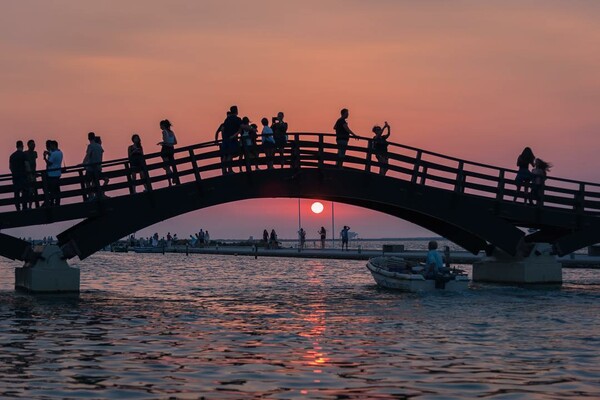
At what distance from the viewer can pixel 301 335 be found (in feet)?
70.6

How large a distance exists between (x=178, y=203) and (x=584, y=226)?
51.2ft

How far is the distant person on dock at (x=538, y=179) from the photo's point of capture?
39250 millimetres

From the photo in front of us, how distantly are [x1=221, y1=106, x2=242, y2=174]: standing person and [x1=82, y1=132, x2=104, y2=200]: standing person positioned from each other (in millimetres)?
3939

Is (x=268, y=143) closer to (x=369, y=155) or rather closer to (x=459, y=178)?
(x=369, y=155)

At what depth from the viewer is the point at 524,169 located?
40.2 metres

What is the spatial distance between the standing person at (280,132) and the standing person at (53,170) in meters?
7.06

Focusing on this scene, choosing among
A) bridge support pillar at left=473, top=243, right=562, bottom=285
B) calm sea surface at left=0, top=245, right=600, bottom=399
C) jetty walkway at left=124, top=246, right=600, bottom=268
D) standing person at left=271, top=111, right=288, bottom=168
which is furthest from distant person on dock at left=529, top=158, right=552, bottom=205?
standing person at left=271, top=111, right=288, bottom=168

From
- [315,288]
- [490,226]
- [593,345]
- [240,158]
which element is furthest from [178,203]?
[593,345]

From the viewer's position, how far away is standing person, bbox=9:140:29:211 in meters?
32.1

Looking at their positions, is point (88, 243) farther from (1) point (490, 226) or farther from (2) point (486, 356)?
(2) point (486, 356)

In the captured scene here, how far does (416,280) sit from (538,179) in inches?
358

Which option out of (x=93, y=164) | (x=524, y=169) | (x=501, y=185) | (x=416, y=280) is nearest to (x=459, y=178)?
(x=501, y=185)

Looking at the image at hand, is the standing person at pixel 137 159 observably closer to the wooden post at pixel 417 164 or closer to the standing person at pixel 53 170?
the standing person at pixel 53 170

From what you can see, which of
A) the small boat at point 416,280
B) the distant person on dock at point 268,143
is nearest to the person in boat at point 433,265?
the small boat at point 416,280
